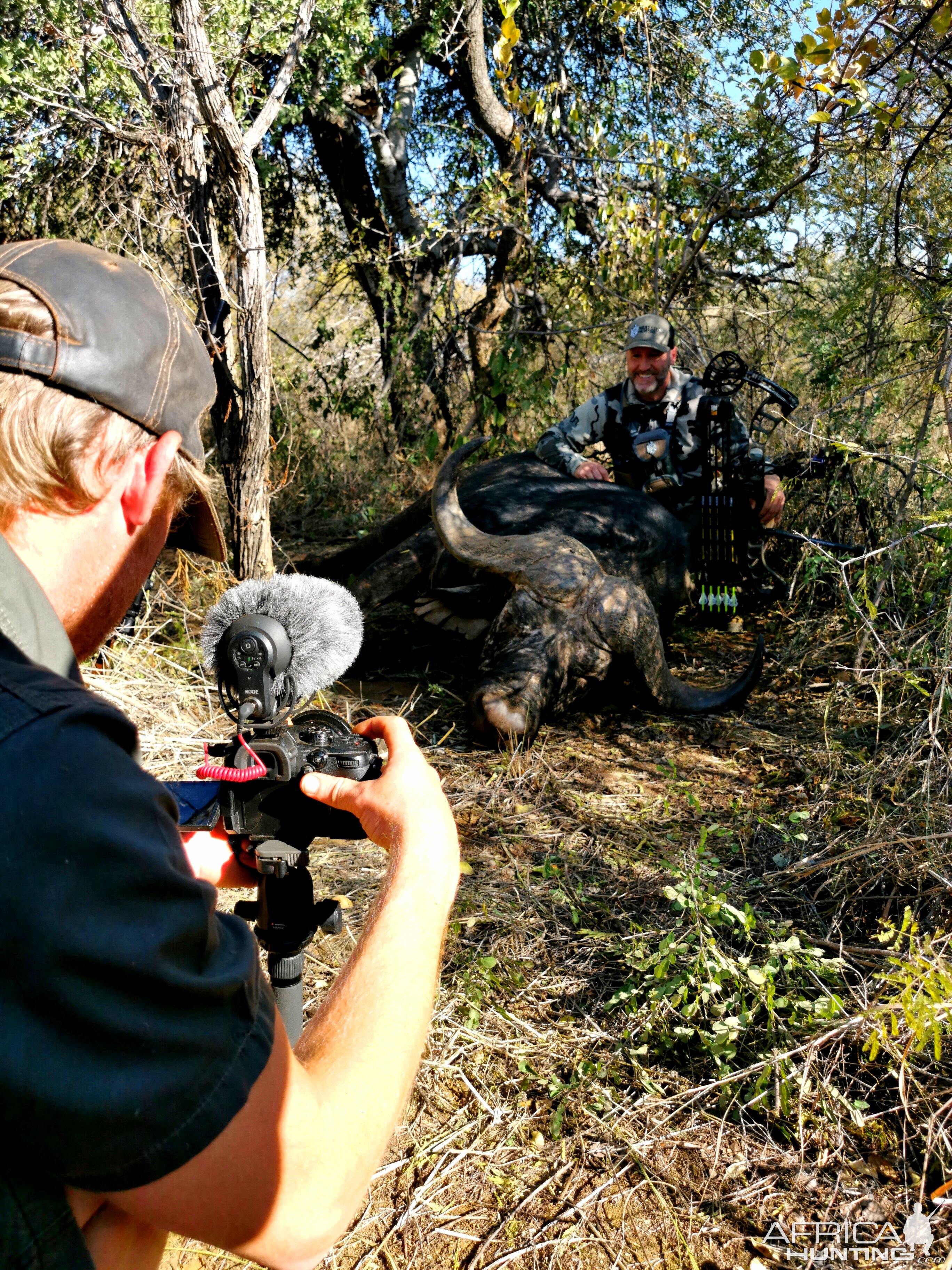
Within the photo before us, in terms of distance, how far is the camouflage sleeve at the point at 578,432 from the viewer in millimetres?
6172

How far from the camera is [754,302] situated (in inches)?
320

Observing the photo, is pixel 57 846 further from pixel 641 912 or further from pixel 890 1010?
pixel 641 912

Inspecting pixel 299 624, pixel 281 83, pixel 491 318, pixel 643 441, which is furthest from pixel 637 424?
pixel 299 624

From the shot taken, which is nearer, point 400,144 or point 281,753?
point 281,753

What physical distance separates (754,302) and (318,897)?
6.92 m

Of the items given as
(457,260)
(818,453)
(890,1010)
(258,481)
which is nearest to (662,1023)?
(890,1010)

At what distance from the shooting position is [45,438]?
3.87ft

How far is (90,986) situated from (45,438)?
0.68 metres

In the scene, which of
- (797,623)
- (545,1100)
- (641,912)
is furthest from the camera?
(797,623)

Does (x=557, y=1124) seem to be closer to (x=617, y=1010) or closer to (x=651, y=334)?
(x=617, y=1010)

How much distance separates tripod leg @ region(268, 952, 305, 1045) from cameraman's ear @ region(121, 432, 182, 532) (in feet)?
2.62

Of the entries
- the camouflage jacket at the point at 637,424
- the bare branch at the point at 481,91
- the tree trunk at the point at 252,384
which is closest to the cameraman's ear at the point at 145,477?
the tree trunk at the point at 252,384

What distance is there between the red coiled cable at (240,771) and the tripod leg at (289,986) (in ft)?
1.21

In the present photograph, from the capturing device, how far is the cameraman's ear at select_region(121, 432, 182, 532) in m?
1.27
